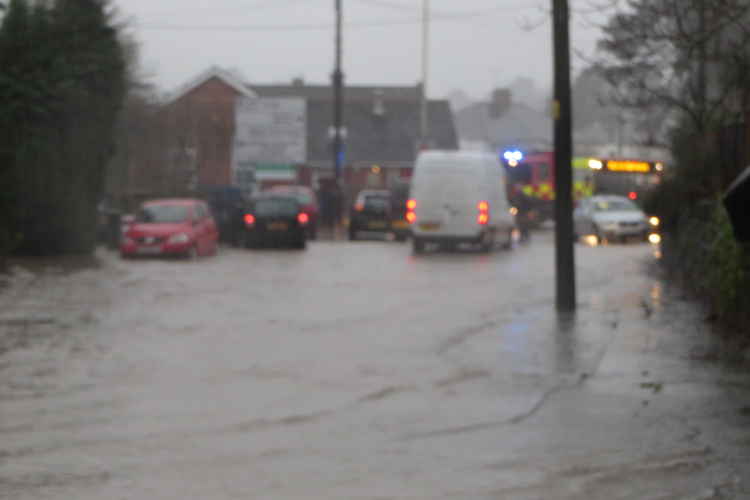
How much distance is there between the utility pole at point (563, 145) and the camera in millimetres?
17578

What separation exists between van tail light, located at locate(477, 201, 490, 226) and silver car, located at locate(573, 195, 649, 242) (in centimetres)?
897

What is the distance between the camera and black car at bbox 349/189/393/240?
43312 millimetres

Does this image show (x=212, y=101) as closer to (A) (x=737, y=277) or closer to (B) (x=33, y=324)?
(B) (x=33, y=324)

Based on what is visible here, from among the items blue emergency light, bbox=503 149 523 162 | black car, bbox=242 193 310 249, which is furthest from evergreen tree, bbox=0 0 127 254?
blue emergency light, bbox=503 149 523 162

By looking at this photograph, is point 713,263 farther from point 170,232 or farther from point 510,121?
point 510,121

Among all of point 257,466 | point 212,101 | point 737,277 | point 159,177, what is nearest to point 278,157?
point 212,101

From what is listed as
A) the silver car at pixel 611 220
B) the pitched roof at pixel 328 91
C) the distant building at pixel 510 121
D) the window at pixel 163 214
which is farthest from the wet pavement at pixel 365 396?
the distant building at pixel 510 121

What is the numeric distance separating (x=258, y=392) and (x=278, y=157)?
5370 centimetres

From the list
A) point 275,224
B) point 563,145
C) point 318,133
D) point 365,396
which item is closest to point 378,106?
point 318,133

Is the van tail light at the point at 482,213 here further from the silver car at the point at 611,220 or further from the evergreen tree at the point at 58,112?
the silver car at the point at 611,220

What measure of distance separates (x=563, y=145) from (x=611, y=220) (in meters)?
24.4

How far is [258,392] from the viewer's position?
1230 cm

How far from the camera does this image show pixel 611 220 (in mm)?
41844

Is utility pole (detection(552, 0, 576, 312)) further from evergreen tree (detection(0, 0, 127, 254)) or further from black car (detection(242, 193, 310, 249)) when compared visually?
black car (detection(242, 193, 310, 249))
